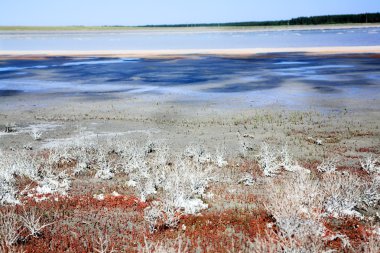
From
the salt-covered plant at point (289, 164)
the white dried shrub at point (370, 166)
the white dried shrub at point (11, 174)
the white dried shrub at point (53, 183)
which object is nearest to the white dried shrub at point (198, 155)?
the salt-covered plant at point (289, 164)

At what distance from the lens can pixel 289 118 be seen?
17.3m

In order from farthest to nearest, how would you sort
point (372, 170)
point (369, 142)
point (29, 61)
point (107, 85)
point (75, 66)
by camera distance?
1. point (29, 61)
2. point (75, 66)
3. point (107, 85)
4. point (369, 142)
5. point (372, 170)

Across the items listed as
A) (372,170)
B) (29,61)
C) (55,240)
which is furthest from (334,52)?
(55,240)

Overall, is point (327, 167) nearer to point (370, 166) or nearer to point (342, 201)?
point (370, 166)

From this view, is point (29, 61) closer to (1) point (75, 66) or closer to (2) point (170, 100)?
(1) point (75, 66)

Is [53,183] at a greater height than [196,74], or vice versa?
[196,74]

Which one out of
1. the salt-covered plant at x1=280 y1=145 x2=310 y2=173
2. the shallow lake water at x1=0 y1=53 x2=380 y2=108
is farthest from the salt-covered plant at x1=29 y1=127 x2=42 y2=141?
the salt-covered plant at x1=280 y1=145 x2=310 y2=173

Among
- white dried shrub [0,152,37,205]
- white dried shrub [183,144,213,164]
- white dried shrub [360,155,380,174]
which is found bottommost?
white dried shrub [360,155,380,174]

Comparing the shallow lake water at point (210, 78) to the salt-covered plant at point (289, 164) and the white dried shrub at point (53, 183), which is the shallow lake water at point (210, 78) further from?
the white dried shrub at point (53, 183)

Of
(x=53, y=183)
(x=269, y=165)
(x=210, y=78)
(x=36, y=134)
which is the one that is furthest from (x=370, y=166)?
(x=210, y=78)

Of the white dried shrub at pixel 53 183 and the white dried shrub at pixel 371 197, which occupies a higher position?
the white dried shrub at pixel 53 183

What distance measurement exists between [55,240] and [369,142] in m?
10.7

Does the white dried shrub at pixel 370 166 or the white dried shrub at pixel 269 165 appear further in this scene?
the white dried shrub at pixel 269 165

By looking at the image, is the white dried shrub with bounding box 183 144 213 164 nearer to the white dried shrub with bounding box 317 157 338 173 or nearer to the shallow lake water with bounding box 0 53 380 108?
the white dried shrub with bounding box 317 157 338 173
